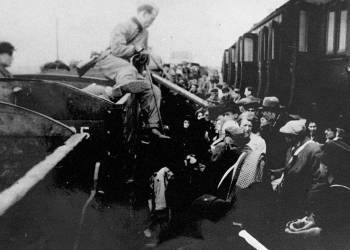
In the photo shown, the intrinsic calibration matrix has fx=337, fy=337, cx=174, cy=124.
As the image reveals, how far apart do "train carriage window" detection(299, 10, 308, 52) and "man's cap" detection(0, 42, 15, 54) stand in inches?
95.3

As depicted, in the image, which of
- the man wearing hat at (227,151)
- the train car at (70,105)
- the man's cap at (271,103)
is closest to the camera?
the train car at (70,105)

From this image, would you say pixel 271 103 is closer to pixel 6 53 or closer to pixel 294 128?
pixel 294 128

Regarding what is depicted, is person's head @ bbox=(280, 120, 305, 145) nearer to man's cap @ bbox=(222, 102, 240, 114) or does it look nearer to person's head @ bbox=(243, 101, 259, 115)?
person's head @ bbox=(243, 101, 259, 115)

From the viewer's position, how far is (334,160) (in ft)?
9.50

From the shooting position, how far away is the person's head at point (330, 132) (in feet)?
9.49

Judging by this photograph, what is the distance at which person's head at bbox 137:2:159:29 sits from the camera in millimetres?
2814

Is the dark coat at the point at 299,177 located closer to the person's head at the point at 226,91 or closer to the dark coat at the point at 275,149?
the dark coat at the point at 275,149

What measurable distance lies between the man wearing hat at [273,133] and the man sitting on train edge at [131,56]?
3.07ft

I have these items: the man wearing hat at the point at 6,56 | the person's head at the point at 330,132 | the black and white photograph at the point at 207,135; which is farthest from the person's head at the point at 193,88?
the man wearing hat at the point at 6,56

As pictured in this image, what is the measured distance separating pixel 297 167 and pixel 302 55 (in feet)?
3.19

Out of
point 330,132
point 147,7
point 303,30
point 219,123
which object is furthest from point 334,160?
point 147,7

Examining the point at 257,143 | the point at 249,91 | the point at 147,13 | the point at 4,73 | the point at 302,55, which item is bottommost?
the point at 257,143

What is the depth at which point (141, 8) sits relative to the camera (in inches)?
111

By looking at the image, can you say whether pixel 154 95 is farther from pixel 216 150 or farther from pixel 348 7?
pixel 348 7
